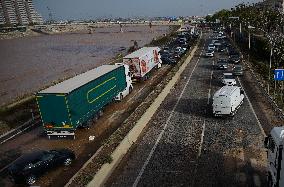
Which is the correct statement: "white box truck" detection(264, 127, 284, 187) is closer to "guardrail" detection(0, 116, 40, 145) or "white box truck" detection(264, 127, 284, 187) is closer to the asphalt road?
the asphalt road

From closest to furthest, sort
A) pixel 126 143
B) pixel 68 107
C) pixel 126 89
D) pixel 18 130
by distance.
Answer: pixel 126 143, pixel 68 107, pixel 18 130, pixel 126 89

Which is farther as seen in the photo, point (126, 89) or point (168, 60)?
point (168, 60)

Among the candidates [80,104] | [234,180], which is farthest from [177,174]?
[80,104]

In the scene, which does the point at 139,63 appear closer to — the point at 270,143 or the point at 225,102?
the point at 225,102

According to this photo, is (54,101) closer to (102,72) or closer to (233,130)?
(102,72)

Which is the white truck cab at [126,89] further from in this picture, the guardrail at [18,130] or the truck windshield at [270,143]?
the truck windshield at [270,143]

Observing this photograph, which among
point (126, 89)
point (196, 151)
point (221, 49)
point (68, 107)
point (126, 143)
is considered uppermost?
point (68, 107)

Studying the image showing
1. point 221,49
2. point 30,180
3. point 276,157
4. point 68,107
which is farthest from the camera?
point 221,49

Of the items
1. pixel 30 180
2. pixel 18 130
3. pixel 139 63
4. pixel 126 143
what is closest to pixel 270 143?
pixel 126 143
